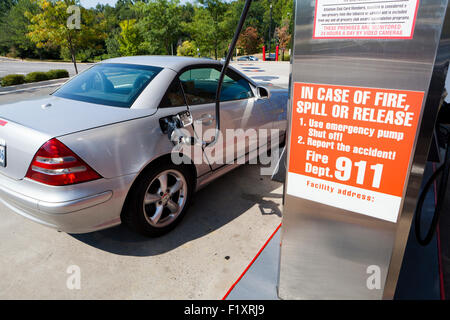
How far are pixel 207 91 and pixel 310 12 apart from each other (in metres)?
1.97

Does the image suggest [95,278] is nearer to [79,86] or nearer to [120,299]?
[120,299]

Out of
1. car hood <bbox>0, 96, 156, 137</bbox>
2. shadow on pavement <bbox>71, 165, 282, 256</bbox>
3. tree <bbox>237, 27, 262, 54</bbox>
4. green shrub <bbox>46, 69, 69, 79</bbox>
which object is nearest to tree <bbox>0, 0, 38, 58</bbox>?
tree <bbox>237, 27, 262, 54</bbox>

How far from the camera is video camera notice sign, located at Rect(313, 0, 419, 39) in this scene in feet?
4.11

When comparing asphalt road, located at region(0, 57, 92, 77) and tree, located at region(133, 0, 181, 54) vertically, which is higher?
tree, located at region(133, 0, 181, 54)

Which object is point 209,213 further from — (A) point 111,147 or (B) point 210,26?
(B) point 210,26

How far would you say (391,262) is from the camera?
1605 mm

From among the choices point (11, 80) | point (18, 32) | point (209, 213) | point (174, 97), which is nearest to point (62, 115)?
point (174, 97)

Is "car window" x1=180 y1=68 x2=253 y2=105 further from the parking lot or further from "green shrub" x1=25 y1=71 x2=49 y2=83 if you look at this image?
"green shrub" x1=25 y1=71 x2=49 y2=83

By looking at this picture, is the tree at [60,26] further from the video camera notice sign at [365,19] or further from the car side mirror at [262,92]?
the video camera notice sign at [365,19]

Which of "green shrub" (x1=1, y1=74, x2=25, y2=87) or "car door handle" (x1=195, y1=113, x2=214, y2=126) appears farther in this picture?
"green shrub" (x1=1, y1=74, x2=25, y2=87)

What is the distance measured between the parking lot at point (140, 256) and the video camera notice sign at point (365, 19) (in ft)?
6.02

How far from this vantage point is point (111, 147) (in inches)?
90.1

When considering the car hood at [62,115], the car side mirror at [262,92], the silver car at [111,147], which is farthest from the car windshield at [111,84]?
the car side mirror at [262,92]

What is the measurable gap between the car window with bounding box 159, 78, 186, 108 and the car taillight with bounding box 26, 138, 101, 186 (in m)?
0.90
